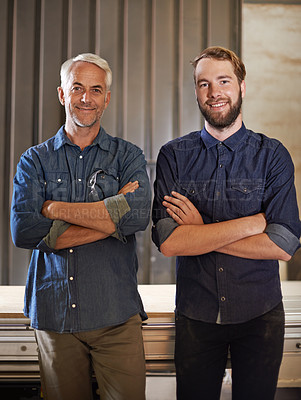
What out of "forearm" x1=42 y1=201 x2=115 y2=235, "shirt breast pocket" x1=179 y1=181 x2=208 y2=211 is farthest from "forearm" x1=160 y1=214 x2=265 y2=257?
→ "forearm" x1=42 y1=201 x2=115 y2=235

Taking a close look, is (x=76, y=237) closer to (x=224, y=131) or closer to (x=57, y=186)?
(x=57, y=186)

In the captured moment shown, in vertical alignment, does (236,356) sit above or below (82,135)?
below

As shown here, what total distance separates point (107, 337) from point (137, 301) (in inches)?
8.0

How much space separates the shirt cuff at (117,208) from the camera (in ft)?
5.80

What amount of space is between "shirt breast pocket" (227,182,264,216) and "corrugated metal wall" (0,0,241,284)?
4.14 ft

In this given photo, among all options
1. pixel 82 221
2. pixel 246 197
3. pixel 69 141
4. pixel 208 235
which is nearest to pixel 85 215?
pixel 82 221

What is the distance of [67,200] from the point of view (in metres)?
1.87

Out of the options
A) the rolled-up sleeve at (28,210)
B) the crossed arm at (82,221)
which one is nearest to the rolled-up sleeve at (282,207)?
the crossed arm at (82,221)

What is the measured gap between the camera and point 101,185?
1879mm

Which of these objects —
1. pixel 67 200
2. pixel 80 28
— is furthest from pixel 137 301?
pixel 80 28

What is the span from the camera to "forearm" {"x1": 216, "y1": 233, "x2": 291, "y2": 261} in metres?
1.69

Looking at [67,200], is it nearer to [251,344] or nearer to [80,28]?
[251,344]

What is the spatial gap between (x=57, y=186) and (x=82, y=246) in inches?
11.4

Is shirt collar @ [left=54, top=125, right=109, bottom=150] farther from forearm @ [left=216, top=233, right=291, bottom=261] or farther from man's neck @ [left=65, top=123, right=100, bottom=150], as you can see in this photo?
forearm @ [left=216, top=233, right=291, bottom=261]
